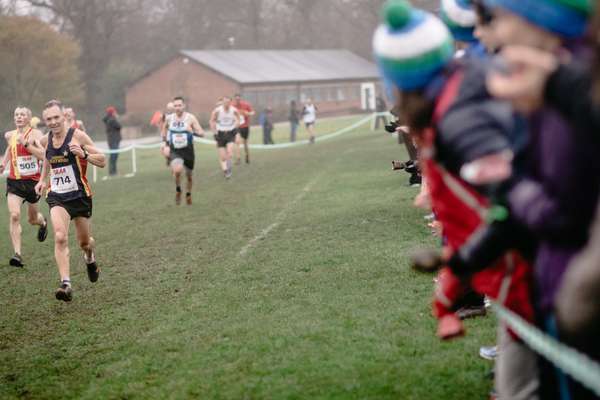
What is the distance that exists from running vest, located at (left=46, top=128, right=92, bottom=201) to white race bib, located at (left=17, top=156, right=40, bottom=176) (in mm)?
2954

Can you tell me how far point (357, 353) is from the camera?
20.3 ft

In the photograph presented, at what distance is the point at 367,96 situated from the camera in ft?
275

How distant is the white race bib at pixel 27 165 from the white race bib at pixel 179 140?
5327 mm

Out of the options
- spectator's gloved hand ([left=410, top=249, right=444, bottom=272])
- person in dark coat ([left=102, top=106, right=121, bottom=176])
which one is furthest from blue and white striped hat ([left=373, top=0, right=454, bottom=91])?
person in dark coat ([left=102, top=106, right=121, bottom=176])

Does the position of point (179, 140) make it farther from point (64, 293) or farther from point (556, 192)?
point (556, 192)

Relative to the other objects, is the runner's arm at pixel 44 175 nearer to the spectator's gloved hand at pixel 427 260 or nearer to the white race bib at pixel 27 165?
the white race bib at pixel 27 165

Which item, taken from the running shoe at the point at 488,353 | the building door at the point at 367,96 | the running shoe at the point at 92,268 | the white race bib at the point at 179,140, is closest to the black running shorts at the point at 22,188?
the running shoe at the point at 92,268

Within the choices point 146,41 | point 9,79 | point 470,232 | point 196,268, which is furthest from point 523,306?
point 146,41

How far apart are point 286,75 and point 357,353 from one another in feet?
225

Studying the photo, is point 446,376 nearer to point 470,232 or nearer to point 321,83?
point 470,232

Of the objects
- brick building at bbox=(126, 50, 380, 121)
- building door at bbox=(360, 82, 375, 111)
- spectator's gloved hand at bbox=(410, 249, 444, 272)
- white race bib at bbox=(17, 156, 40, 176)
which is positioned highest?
spectator's gloved hand at bbox=(410, 249, 444, 272)

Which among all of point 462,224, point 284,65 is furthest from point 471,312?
point 284,65

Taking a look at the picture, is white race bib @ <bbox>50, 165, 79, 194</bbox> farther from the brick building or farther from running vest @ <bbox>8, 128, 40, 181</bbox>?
the brick building

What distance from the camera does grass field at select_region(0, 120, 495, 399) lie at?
18.9 ft
